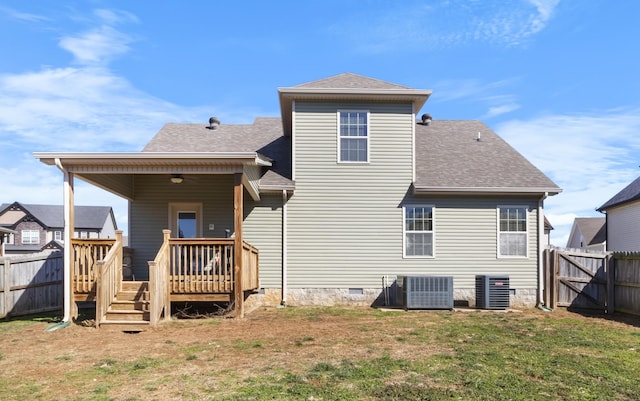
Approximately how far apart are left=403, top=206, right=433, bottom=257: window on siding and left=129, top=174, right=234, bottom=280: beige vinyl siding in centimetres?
508

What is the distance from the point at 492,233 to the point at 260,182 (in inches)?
267

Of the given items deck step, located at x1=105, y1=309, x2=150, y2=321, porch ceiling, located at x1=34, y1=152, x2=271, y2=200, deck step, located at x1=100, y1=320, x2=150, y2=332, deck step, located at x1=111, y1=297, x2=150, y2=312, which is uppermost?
porch ceiling, located at x1=34, y1=152, x2=271, y2=200

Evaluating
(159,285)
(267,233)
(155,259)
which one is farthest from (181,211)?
(159,285)

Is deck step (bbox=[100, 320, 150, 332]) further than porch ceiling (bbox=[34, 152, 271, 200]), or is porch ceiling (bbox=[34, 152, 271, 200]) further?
porch ceiling (bbox=[34, 152, 271, 200])

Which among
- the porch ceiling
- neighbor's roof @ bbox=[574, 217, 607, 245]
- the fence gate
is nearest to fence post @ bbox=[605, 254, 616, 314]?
the fence gate

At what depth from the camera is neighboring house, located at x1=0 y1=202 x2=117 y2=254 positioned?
44941 mm

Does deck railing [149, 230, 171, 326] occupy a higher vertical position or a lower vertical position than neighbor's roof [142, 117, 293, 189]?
lower

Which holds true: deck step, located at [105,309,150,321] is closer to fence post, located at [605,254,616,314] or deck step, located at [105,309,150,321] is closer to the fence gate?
the fence gate

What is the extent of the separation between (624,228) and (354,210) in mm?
16412

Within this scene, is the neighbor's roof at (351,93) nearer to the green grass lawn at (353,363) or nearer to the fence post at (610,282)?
the green grass lawn at (353,363)

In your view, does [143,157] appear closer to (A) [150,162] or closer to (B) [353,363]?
(A) [150,162]

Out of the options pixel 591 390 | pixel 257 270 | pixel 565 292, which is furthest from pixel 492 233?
pixel 591 390

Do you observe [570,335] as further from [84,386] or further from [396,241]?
[84,386]

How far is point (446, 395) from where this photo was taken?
4.85 metres
